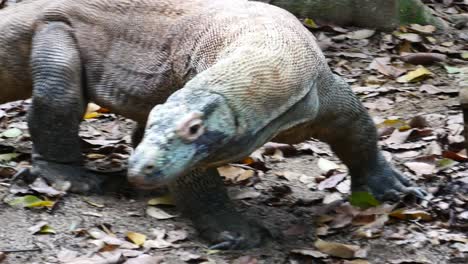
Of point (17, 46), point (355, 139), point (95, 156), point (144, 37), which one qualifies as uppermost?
point (144, 37)

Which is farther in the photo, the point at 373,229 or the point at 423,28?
the point at 423,28

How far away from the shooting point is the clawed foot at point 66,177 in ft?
15.6

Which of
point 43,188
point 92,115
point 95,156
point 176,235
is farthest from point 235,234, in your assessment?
point 92,115

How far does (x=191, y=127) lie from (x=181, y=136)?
0.05 metres

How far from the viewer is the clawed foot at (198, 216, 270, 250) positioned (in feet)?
13.6

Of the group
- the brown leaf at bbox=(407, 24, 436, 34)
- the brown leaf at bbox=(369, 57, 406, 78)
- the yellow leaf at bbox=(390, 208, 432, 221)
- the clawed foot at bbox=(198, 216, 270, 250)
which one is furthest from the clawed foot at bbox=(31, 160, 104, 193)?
the brown leaf at bbox=(407, 24, 436, 34)

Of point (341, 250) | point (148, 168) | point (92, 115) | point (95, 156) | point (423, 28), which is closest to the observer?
point (148, 168)

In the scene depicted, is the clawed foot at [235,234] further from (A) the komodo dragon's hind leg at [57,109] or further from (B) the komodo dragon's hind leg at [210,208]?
(A) the komodo dragon's hind leg at [57,109]

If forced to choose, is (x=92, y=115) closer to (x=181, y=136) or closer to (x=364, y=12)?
(x=364, y=12)

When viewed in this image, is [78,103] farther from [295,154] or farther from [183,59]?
[295,154]

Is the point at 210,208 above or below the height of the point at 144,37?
below

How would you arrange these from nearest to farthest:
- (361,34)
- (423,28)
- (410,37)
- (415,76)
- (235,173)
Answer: (235,173) < (415,76) < (410,37) < (361,34) < (423,28)

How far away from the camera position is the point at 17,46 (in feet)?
16.3

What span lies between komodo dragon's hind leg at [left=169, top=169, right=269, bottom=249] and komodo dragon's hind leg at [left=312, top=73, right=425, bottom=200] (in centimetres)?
56
